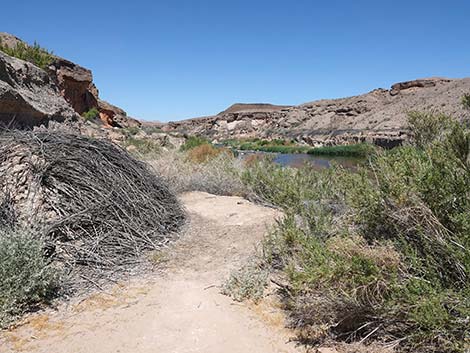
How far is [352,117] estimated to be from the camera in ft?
196

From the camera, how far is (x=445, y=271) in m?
2.96

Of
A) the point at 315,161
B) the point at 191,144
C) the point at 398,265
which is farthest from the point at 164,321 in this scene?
the point at 315,161

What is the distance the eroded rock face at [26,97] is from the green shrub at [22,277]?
113 inches

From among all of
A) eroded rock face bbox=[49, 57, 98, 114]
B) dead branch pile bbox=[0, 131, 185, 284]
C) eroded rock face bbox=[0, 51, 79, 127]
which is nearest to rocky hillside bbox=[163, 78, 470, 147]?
eroded rock face bbox=[49, 57, 98, 114]

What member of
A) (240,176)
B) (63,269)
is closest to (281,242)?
(63,269)

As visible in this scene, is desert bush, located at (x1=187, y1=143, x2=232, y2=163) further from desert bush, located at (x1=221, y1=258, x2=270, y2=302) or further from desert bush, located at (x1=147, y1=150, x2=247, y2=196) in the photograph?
desert bush, located at (x1=221, y1=258, x2=270, y2=302)

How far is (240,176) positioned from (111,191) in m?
4.32

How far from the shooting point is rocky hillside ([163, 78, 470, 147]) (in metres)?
42.6

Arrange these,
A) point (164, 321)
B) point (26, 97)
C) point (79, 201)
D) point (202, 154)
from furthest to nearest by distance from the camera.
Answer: point (202, 154) < point (26, 97) < point (79, 201) < point (164, 321)

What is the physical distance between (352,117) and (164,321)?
2372 inches

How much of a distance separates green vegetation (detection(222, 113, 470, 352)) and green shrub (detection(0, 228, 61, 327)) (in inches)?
69.1

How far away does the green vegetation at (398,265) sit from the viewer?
261 centimetres

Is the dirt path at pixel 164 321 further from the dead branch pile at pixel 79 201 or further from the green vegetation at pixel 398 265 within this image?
the dead branch pile at pixel 79 201

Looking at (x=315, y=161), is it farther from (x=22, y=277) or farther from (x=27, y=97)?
(x=22, y=277)
